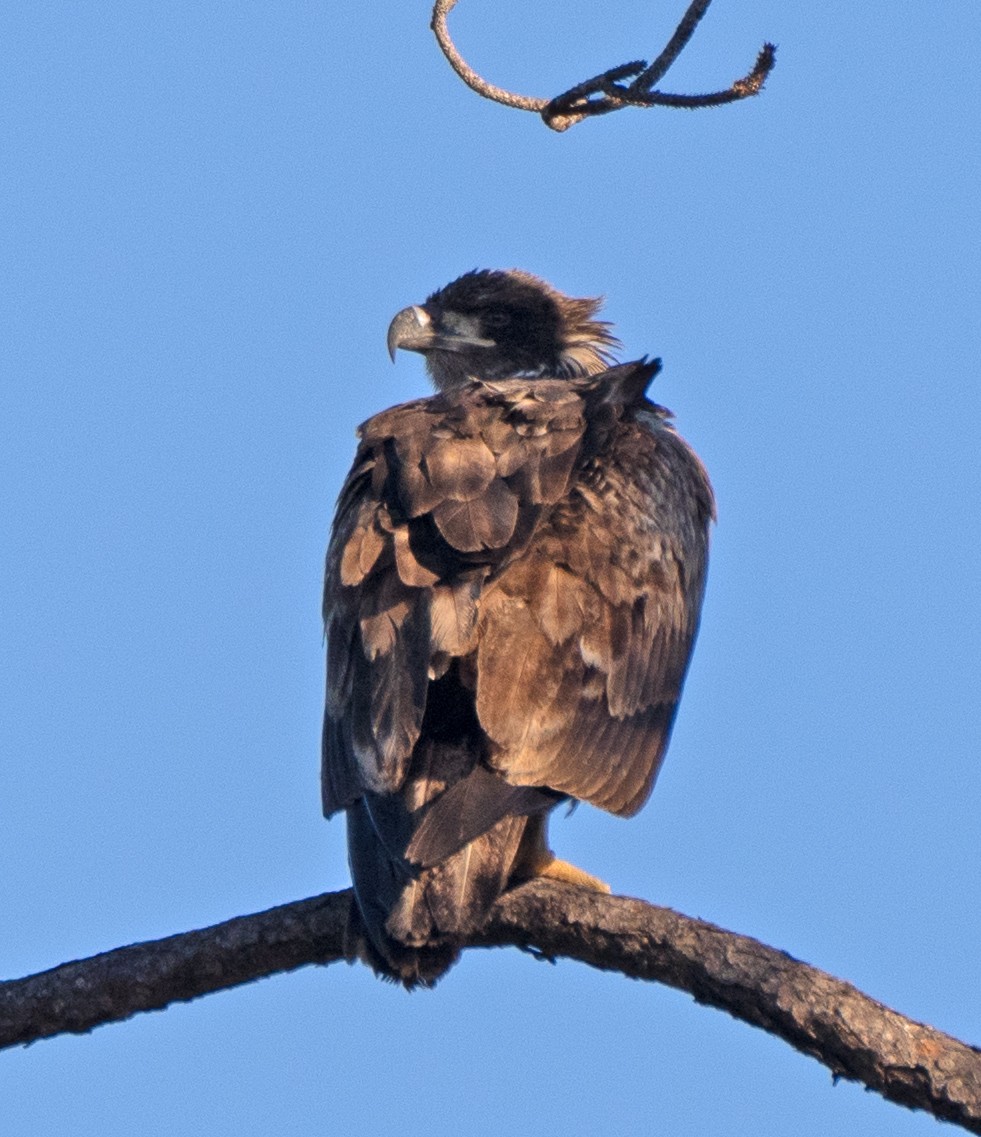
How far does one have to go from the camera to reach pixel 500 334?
1002 centimetres

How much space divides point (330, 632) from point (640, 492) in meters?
1.28

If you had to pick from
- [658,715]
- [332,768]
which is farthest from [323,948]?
[658,715]

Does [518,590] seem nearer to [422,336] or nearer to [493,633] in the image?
[493,633]

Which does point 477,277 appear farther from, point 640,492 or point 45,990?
point 45,990

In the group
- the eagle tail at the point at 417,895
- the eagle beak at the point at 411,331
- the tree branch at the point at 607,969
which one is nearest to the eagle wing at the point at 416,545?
the eagle tail at the point at 417,895

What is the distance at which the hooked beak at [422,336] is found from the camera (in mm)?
9719

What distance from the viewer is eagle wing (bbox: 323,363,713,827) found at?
599 cm

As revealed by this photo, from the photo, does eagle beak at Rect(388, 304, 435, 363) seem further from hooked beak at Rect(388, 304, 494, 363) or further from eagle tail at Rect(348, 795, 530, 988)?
eagle tail at Rect(348, 795, 530, 988)

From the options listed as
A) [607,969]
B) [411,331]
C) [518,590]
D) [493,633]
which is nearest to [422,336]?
[411,331]

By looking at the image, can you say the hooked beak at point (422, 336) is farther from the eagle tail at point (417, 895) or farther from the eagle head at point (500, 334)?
the eagle tail at point (417, 895)

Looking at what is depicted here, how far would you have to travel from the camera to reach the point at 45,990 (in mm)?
5809

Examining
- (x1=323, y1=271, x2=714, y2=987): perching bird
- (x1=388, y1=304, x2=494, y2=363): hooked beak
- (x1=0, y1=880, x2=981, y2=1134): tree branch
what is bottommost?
(x1=0, y1=880, x2=981, y2=1134): tree branch

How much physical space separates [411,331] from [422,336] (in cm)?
7

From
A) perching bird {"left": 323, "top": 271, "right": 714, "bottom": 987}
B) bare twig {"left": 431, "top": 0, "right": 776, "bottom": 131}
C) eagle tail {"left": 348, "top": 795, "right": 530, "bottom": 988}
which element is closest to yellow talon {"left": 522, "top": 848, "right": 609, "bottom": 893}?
perching bird {"left": 323, "top": 271, "right": 714, "bottom": 987}
